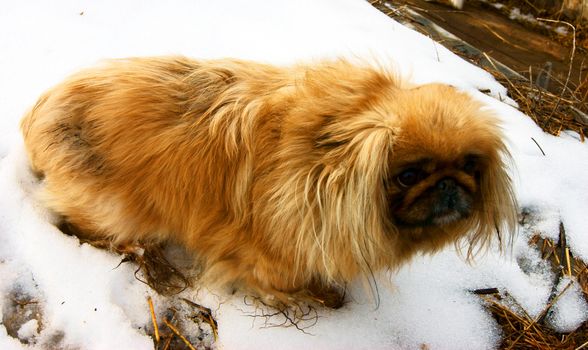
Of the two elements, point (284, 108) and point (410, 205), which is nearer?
point (410, 205)

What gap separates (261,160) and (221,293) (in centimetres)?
72

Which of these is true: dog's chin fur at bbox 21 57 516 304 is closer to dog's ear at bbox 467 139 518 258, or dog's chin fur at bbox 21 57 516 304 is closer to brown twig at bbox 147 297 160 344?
dog's ear at bbox 467 139 518 258

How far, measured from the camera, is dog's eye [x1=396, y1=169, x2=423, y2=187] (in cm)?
150

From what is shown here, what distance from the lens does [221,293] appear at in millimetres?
2088

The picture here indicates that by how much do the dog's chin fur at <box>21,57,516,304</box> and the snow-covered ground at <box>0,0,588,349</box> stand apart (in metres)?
0.17

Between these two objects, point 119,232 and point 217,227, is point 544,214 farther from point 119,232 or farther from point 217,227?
point 119,232

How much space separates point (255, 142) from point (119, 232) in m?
0.79

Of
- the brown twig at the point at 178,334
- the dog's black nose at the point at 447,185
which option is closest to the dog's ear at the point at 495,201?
the dog's black nose at the point at 447,185

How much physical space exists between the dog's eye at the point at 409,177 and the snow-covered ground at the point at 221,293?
0.51m

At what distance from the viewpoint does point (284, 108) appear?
1657 mm

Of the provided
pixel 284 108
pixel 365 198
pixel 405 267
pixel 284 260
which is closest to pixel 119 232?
pixel 284 260

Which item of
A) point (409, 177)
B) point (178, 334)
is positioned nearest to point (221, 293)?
point (178, 334)

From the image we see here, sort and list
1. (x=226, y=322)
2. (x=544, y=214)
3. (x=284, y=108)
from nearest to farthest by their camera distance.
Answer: (x=284, y=108), (x=226, y=322), (x=544, y=214)

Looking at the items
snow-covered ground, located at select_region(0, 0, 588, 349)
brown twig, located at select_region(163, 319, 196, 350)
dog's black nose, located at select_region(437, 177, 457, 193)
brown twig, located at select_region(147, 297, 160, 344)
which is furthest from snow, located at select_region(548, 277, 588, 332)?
brown twig, located at select_region(147, 297, 160, 344)
